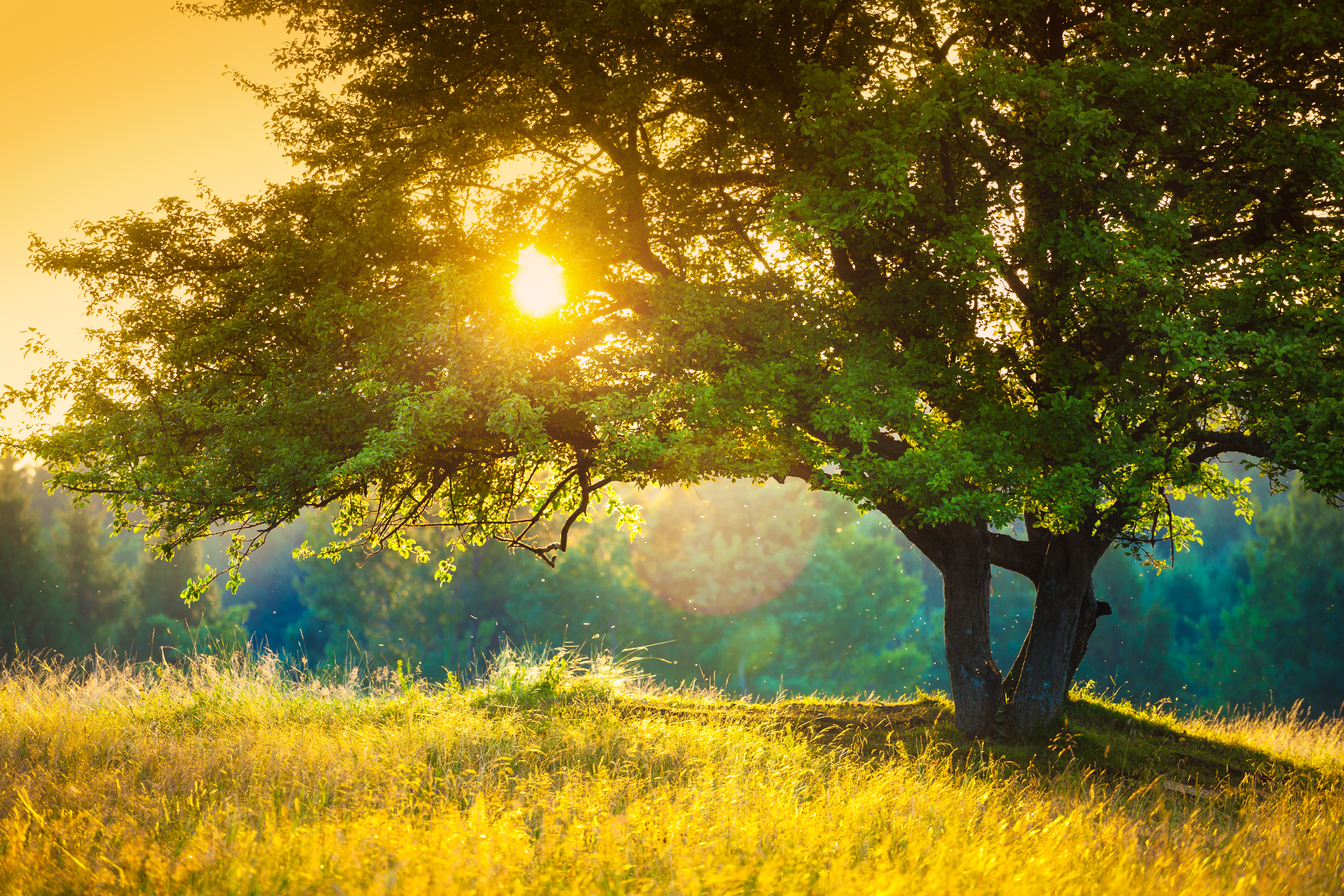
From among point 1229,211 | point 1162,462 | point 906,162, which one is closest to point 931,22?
point 906,162

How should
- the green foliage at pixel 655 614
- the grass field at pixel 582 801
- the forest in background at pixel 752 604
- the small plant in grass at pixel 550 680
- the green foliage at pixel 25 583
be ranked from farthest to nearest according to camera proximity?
the green foliage at pixel 655 614, the forest in background at pixel 752 604, the green foliage at pixel 25 583, the small plant in grass at pixel 550 680, the grass field at pixel 582 801

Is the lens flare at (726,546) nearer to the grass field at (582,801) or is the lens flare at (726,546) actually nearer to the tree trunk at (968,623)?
the tree trunk at (968,623)

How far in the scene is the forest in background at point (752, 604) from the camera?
40.0 meters

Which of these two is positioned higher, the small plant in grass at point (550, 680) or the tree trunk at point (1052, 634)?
the tree trunk at point (1052, 634)

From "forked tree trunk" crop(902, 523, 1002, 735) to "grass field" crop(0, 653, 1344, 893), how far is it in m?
0.50

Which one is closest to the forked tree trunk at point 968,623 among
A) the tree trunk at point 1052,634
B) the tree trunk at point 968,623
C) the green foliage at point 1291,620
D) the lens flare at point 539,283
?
the tree trunk at point 968,623

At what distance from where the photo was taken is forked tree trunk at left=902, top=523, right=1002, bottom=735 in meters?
11.1

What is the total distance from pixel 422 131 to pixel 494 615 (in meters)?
39.9

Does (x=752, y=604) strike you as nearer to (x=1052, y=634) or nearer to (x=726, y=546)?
(x=726, y=546)

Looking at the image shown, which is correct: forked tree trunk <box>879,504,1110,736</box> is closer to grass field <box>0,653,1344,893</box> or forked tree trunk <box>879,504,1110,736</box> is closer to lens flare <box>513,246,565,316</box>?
grass field <box>0,653,1344,893</box>

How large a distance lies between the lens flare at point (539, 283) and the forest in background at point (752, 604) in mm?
34304

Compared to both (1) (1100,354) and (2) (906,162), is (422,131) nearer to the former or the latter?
(2) (906,162)

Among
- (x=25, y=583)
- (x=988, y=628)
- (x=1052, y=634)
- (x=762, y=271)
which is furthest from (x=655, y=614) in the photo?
(x=762, y=271)

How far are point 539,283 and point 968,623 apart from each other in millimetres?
7420
